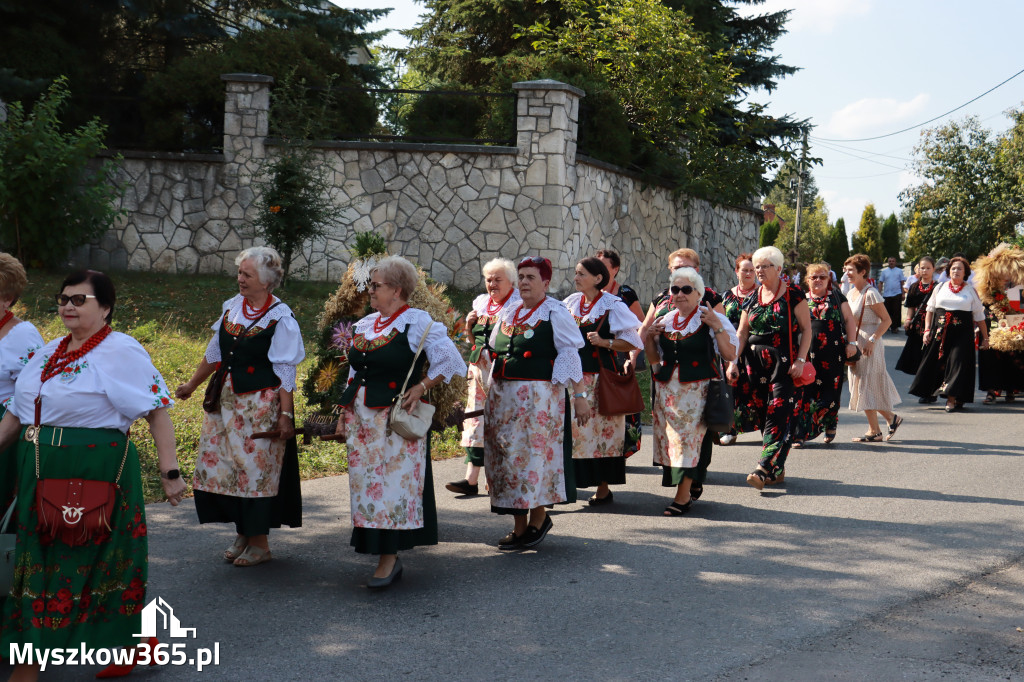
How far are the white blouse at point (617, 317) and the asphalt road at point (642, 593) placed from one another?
1274 millimetres

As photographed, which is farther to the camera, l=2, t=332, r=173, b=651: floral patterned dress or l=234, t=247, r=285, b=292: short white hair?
l=234, t=247, r=285, b=292: short white hair

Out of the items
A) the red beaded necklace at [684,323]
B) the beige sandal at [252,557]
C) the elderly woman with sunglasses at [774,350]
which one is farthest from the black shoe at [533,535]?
the elderly woman with sunglasses at [774,350]

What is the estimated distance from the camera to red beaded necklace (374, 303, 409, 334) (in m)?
5.55

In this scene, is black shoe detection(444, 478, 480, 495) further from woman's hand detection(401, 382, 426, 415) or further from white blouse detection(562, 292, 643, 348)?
woman's hand detection(401, 382, 426, 415)

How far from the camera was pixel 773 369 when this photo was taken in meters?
8.43

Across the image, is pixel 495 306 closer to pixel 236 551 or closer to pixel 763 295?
pixel 763 295

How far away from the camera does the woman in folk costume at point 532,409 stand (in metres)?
6.21

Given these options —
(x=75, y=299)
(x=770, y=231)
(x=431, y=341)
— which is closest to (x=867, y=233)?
(x=770, y=231)

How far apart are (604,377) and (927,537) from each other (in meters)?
2.39

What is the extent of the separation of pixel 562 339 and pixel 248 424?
1937mm

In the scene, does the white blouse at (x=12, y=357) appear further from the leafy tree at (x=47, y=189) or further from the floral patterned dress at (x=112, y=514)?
the leafy tree at (x=47, y=189)

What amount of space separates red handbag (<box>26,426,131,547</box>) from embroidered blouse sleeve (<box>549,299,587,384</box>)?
293 centimetres

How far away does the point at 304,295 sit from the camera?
16094 millimetres

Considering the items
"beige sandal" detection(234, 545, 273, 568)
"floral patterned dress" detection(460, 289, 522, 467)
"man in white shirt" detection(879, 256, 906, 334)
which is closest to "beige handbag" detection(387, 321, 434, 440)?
"beige sandal" detection(234, 545, 273, 568)
